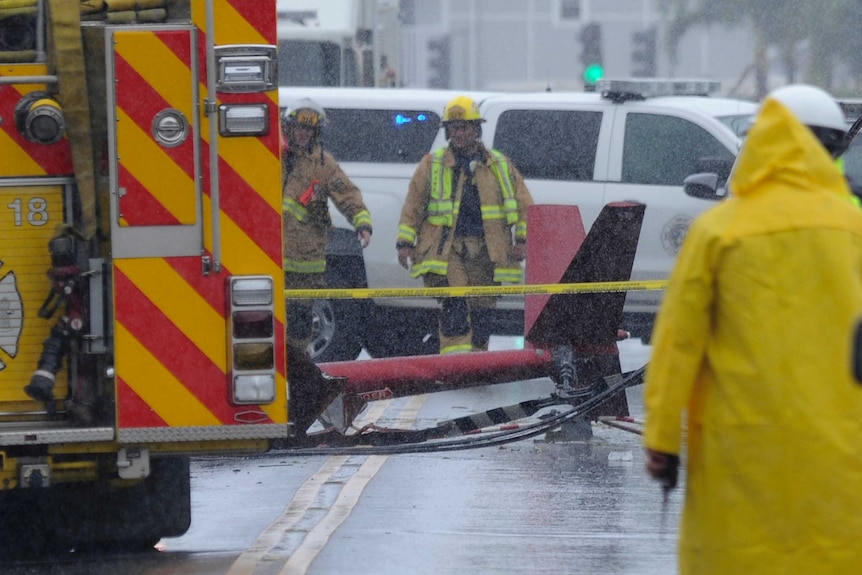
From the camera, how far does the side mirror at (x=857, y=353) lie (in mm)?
3090

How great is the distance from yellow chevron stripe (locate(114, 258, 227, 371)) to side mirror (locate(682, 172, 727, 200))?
19.9 ft

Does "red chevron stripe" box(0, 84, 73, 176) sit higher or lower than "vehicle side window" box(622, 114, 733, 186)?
higher

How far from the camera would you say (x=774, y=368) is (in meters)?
3.73

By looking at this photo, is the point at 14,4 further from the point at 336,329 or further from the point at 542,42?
the point at 542,42

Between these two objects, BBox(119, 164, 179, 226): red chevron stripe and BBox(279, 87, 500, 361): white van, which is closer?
BBox(119, 164, 179, 226): red chevron stripe

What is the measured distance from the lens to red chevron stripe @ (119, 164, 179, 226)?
551 cm

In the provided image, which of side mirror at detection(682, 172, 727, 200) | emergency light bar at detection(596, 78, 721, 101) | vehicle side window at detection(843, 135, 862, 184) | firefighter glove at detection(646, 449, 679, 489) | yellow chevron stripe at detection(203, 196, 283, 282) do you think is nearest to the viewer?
firefighter glove at detection(646, 449, 679, 489)

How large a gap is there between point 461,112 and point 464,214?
74cm

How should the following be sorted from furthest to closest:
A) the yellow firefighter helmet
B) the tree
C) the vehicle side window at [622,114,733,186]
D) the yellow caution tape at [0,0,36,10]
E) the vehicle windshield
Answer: the tree → the vehicle windshield → the vehicle side window at [622,114,733,186] → the yellow firefighter helmet → the yellow caution tape at [0,0,36,10]

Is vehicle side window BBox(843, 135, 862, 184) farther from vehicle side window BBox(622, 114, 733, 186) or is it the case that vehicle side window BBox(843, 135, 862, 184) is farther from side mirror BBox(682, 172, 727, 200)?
side mirror BBox(682, 172, 727, 200)

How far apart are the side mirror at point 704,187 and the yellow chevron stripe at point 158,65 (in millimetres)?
6143

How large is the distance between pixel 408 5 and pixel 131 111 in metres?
34.7

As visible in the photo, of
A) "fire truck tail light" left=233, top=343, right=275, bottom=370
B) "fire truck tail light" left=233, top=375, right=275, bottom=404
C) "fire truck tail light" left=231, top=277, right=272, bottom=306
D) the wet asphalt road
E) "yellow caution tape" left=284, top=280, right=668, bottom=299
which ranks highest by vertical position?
"fire truck tail light" left=231, top=277, right=272, bottom=306

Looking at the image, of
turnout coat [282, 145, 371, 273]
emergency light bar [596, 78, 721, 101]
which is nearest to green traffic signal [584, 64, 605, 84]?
emergency light bar [596, 78, 721, 101]
